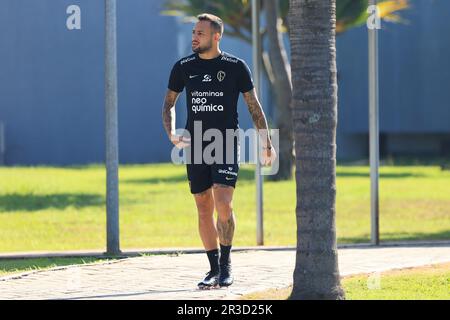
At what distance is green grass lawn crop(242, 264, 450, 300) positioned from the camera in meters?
7.83

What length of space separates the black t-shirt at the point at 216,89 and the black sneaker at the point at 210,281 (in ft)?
3.55

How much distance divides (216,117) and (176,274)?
1.67 metres

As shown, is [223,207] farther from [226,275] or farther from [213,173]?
[226,275]

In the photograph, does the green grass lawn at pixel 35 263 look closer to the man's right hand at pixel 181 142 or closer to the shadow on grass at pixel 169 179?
the man's right hand at pixel 181 142

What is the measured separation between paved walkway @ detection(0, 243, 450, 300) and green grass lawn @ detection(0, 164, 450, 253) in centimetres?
245

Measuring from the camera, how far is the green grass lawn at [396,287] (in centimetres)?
783

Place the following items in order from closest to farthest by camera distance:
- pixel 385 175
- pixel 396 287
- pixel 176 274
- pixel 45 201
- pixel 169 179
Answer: pixel 396 287, pixel 176 274, pixel 45 201, pixel 169 179, pixel 385 175

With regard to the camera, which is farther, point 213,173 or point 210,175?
point 210,175

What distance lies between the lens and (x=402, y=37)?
3869cm

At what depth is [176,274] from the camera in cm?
941

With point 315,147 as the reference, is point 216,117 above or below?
above

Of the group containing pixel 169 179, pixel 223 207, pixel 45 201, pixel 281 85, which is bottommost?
pixel 45 201

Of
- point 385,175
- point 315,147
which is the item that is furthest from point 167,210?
point 315,147
